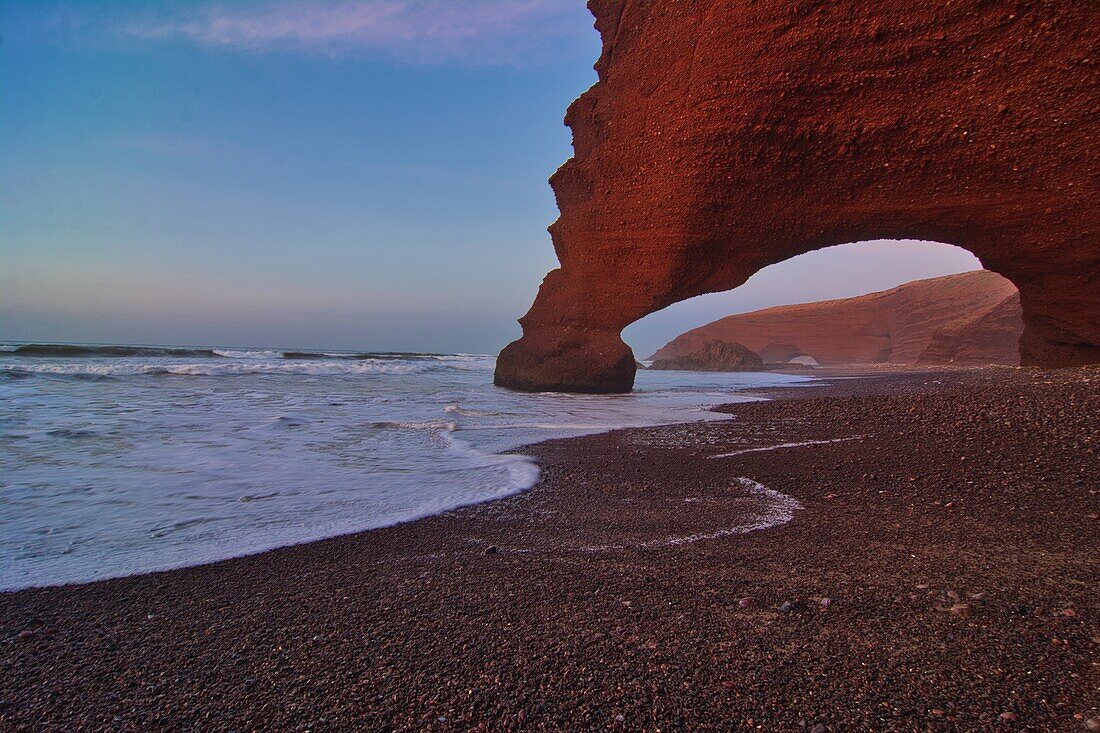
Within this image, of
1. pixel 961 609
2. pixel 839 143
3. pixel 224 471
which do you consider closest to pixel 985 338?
pixel 839 143

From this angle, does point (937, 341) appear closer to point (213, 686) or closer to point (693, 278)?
point (693, 278)

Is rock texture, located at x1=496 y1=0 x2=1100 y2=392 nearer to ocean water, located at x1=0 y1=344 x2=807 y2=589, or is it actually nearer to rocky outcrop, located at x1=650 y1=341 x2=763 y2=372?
ocean water, located at x1=0 y1=344 x2=807 y2=589

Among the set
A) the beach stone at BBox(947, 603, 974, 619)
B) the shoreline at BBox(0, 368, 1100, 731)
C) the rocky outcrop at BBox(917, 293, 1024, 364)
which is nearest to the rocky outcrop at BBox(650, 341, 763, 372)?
the rocky outcrop at BBox(917, 293, 1024, 364)

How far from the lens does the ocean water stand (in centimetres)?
→ 246

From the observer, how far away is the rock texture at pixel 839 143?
683 cm

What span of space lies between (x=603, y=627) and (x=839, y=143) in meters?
9.16

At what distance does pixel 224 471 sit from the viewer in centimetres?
389

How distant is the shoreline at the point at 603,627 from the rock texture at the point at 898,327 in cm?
3105

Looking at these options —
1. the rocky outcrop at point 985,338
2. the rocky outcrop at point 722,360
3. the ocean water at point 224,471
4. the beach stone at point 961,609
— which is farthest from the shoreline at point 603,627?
the rocky outcrop at point 722,360

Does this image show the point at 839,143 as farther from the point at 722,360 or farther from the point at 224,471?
the point at 722,360

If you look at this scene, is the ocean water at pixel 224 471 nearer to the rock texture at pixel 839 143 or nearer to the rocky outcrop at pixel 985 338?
the rock texture at pixel 839 143

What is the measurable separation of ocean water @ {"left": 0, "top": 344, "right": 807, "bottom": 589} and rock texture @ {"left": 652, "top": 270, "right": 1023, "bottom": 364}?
27.6 metres

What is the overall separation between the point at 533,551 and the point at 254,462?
3015 mm

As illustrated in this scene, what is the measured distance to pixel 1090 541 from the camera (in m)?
2.30
